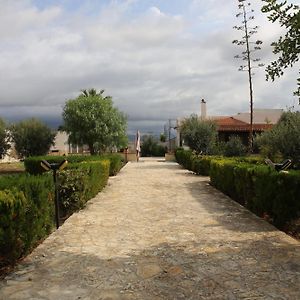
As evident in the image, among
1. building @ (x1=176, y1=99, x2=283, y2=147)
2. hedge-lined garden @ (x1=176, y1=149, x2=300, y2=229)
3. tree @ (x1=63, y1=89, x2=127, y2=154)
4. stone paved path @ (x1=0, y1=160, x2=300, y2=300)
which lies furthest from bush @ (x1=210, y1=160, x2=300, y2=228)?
building @ (x1=176, y1=99, x2=283, y2=147)

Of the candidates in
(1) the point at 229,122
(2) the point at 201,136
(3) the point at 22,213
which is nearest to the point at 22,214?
(3) the point at 22,213

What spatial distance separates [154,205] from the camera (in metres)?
11.1

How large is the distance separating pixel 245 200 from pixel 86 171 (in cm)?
429

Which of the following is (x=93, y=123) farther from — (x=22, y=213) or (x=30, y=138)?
(x=22, y=213)

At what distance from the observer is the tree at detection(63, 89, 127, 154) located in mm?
33531

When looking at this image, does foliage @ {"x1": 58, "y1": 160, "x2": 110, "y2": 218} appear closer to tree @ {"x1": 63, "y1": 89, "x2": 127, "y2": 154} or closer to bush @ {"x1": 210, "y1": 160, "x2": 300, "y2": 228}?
bush @ {"x1": 210, "y1": 160, "x2": 300, "y2": 228}

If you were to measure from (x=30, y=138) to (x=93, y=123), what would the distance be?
650 centimetres

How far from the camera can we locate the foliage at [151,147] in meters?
56.2

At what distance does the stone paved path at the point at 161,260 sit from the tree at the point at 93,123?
24.0 meters

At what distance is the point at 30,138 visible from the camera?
119ft

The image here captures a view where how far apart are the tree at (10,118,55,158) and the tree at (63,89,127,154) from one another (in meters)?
3.35

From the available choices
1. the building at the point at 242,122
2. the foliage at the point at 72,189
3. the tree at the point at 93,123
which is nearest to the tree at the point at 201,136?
the building at the point at 242,122

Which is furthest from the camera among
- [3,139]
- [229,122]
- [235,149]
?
[229,122]

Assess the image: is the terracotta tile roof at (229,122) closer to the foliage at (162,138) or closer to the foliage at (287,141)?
the foliage at (162,138)
